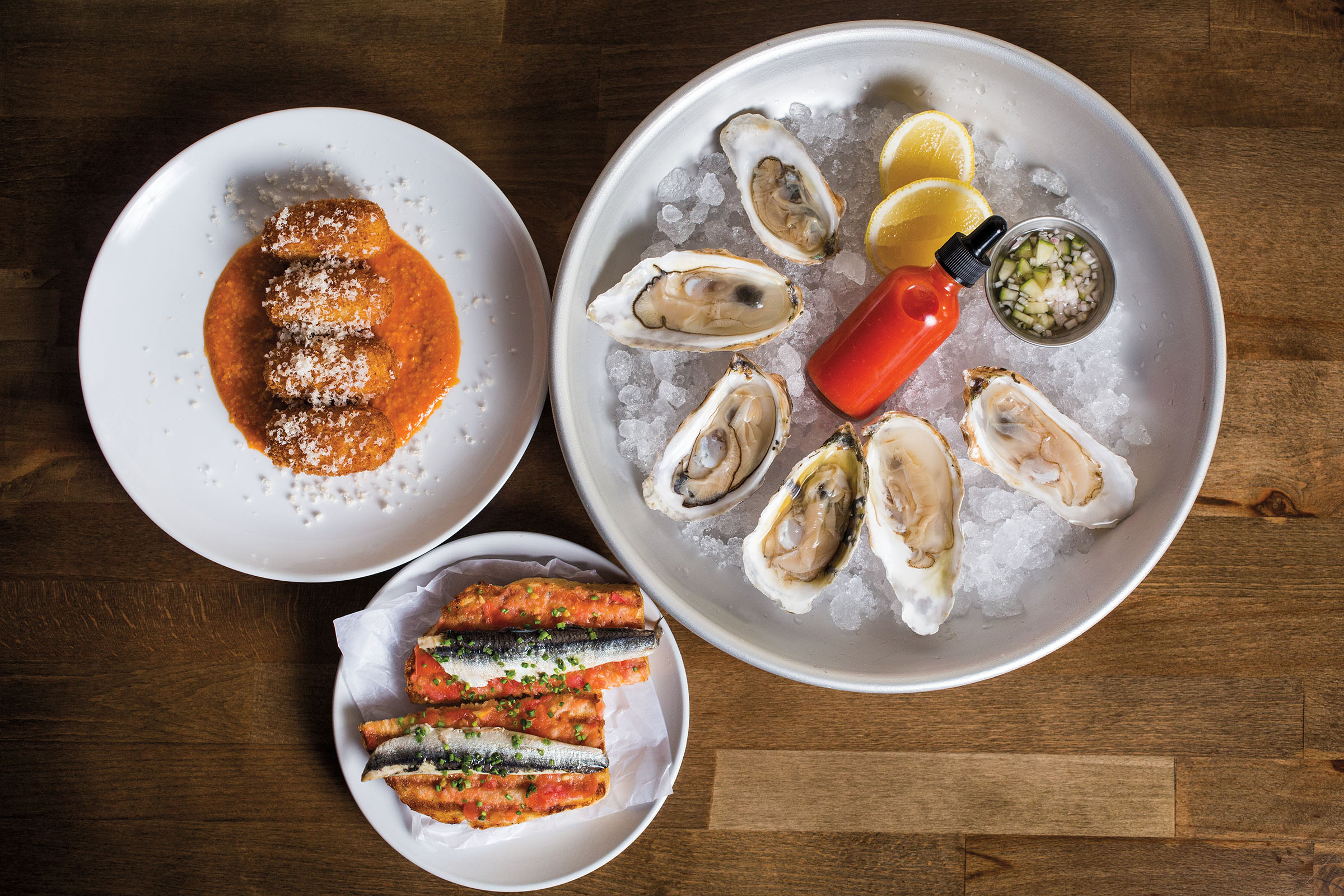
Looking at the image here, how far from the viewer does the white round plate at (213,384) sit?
1.61 meters

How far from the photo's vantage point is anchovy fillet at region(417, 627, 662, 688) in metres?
→ 1.54

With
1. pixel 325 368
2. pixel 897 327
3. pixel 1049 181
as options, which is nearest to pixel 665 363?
pixel 897 327

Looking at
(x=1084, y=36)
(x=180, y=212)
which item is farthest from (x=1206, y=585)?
(x=180, y=212)

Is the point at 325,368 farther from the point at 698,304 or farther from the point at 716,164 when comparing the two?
the point at 716,164

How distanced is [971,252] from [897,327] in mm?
184

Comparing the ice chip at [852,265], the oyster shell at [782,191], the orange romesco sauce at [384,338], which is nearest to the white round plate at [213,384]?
the orange romesco sauce at [384,338]

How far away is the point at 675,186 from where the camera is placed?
150 cm

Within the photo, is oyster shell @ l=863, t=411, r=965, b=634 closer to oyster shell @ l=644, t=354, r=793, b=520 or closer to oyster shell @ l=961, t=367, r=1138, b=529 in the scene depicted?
oyster shell @ l=961, t=367, r=1138, b=529

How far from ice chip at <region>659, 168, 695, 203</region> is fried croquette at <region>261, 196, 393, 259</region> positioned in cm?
62

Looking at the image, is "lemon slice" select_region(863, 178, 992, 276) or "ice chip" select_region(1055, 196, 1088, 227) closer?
"lemon slice" select_region(863, 178, 992, 276)

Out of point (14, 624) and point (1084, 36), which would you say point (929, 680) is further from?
A: point (14, 624)

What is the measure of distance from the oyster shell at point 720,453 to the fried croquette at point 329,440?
614 mm

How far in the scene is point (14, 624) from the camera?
1751mm

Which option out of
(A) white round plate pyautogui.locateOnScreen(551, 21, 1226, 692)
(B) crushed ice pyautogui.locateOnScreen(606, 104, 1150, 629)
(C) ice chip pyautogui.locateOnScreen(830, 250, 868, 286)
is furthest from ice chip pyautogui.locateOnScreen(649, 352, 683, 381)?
(C) ice chip pyautogui.locateOnScreen(830, 250, 868, 286)
